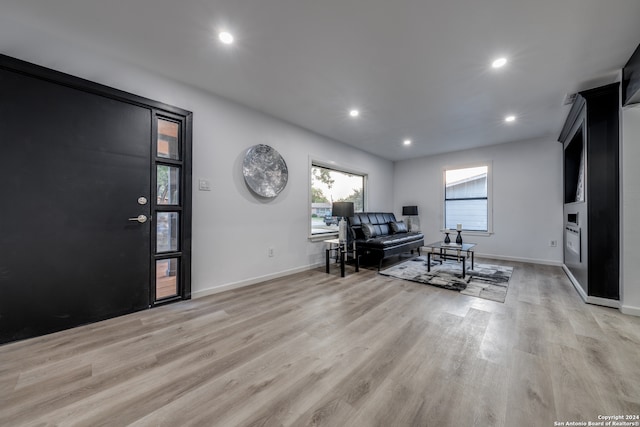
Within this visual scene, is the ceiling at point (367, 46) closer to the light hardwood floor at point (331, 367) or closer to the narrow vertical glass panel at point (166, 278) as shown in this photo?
the narrow vertical glass panel at point (166, 278)

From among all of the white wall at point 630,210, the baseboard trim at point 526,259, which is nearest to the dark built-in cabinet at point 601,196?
the white wall at point 630,210

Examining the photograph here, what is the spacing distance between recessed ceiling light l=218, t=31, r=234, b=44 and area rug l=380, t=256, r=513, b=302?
11.9 feet

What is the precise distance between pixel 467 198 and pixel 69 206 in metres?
6.72

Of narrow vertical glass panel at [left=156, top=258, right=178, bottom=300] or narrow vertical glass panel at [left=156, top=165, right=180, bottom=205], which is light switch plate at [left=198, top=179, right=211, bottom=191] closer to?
narrow vertical glass panel at [left=156, top=165, right=180, bottom=205]

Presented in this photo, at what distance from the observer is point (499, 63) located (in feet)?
7.72

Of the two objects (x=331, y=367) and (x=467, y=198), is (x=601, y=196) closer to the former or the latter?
(x=467, y=198)

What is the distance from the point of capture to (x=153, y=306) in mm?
2510

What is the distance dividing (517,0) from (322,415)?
289 cm

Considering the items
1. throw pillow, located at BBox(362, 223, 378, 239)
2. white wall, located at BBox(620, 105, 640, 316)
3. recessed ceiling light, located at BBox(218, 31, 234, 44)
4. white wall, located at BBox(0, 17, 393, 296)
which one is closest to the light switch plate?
white wall, located at BBox(0, 17, 393, 296)

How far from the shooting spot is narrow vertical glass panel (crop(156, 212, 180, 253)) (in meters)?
2.57

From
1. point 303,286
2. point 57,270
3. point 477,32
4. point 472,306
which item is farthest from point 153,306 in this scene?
point 477,32

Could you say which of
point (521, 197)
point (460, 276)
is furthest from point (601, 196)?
point (521, 197)

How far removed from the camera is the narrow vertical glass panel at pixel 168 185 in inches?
101

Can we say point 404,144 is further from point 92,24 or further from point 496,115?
point 92,24
